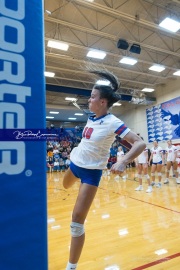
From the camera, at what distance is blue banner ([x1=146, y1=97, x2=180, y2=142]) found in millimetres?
13289

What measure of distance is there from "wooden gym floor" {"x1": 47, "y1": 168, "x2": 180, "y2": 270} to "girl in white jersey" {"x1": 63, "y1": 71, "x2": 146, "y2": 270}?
0.73 metres

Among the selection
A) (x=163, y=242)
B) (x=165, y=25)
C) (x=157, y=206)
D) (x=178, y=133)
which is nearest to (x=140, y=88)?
(x=178, y=133)

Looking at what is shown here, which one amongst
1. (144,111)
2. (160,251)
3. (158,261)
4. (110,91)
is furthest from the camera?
(144,111)

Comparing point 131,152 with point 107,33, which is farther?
point 107,33

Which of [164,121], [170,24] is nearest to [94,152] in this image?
[170,24]

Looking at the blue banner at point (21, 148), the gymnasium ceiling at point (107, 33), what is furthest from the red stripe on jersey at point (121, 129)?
the gymnasium ceiling at point (107, 33)

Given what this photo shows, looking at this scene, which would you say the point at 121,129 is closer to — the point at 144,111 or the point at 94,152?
the point at 94,152

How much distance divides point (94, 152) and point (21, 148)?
0.77 m

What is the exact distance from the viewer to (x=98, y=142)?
70.5 inches

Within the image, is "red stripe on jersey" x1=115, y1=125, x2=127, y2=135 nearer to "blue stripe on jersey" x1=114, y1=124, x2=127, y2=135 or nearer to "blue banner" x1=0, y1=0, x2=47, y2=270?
"blue stripe on jersey" x1=114, y1=124, x2=127, y2=135

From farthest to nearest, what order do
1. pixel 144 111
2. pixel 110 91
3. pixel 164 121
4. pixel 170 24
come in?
pixel 144 111
pixel 164 121
pixel 170 24
pixel 110 91

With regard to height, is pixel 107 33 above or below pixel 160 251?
above

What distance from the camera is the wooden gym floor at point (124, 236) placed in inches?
88.8

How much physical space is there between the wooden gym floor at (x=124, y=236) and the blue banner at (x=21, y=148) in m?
1.33
